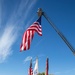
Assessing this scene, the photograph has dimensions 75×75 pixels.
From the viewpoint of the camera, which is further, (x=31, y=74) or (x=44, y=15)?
(x=31, y=74)

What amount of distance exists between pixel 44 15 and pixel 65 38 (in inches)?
144

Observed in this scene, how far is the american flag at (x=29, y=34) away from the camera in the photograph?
22.6m

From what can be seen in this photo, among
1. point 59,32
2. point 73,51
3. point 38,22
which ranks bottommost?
point 73,51

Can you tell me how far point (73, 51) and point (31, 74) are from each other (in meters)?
17.1

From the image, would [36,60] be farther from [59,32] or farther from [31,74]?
[59,32]

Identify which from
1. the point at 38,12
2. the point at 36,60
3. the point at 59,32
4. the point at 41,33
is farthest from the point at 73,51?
the point at 36,60

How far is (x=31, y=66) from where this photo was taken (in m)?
39.9

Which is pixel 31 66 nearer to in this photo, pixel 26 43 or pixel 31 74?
pixel 31 74

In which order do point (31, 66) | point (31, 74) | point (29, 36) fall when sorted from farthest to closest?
1. point (31, 66)
2. point (31, 74)
3. point (29, 36)

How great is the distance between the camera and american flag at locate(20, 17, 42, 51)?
2261 centimetres

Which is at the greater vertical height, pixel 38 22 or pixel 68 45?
pixel 38 22

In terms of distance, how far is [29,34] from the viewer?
23188 millimetres

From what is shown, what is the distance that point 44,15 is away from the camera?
23.8 metres

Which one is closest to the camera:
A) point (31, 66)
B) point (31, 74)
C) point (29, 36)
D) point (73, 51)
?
point (73, 51)
